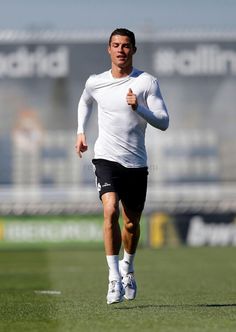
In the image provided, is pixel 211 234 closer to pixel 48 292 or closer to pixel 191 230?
pixel 191 230

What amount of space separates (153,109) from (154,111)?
0.03m

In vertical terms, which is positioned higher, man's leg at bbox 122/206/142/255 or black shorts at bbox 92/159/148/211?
black shorts at bbox 92/159/148/211

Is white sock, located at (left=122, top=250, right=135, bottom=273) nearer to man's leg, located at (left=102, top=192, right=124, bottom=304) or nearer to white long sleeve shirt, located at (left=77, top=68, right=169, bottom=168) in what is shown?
man's leg, located at (left=102, top=192, right=124, bottom=304)

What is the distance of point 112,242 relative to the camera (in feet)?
32.3

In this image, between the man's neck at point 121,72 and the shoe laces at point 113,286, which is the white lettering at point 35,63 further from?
the shoe laces at point 113,286

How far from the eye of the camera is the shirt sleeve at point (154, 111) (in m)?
9.64

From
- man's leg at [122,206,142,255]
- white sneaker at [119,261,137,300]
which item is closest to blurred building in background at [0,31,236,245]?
man's leg at [122,206,142,255]

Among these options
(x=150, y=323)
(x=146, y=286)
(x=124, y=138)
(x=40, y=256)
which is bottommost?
(x=40, y=256)

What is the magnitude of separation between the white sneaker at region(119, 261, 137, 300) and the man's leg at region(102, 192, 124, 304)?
0.42 m

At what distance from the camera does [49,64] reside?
2775 cm

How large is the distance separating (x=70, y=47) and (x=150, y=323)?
1974 centimetres

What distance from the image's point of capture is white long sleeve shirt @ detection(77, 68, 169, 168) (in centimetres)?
987

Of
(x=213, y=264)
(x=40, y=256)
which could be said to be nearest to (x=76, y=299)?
(x=213, y=264)

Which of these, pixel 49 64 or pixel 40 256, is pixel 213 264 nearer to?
pixel 40 256
